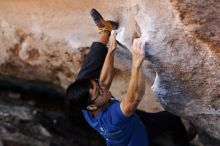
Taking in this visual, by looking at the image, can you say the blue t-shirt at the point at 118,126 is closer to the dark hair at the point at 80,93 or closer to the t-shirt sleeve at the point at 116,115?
the t-shirt sleeve at the point at 116,115

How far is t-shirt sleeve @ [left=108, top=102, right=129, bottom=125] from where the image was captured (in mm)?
2010

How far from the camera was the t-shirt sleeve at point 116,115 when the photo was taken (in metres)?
2.01

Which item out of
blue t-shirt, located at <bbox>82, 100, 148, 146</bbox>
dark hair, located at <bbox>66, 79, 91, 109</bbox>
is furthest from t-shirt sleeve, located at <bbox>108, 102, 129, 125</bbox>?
dark hair, located at <bbox>66, 79, 91, 109</bbox>

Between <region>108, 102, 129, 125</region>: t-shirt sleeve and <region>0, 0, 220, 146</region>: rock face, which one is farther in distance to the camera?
<region>108, 102, 129, 125</region>: t-shirt sleeve

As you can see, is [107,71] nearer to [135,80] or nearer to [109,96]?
[109,96]

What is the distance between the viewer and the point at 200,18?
1795mm

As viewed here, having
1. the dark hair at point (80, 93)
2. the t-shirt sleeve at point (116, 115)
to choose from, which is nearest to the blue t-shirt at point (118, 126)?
the t-shirt sleeve at point (116, 115)

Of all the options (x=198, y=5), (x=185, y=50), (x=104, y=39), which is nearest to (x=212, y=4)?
(x=198, y=5)

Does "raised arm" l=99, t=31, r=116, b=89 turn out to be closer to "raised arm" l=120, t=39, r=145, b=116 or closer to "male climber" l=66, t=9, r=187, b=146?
"male climber" l=66, t=9, r=187, b=146

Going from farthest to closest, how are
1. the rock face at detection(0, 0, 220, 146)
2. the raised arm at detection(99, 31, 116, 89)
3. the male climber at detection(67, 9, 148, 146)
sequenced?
the raised arm at detection(99, 31, 116, 89) → the male climber at detection(67, 9, 148, 146) → the rock face at detection(0, 0, 220, 146)

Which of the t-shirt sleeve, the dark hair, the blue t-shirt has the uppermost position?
the dark hair

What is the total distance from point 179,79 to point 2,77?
1.52 m

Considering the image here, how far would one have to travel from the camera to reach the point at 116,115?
203 cm

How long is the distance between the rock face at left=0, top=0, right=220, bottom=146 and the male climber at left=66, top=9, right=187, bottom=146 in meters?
0.09
